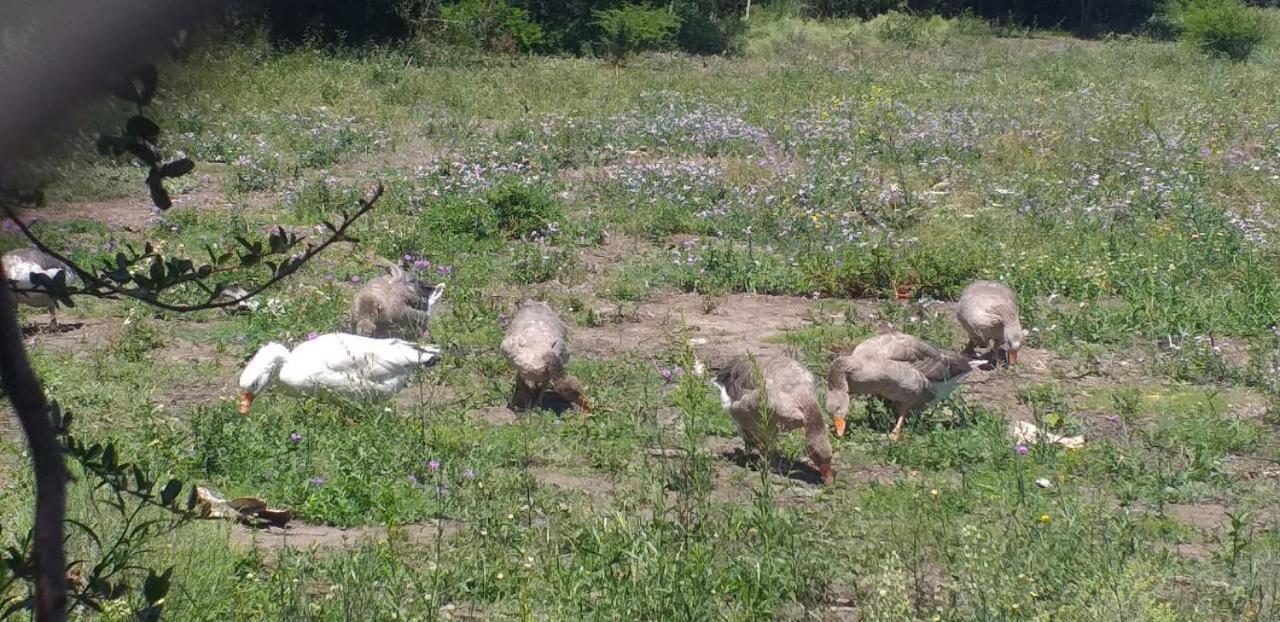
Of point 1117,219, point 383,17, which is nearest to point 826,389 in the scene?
point 1117,219

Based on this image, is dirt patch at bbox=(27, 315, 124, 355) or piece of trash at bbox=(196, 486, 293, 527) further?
dirt patch at bbox=(27, 315, 124, 355)

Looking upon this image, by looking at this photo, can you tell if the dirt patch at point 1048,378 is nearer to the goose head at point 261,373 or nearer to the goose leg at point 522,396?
the goose leg at point 522,396

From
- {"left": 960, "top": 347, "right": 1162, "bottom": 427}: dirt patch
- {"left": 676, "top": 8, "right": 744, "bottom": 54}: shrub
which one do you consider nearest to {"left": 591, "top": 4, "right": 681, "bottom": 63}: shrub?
{"left": 676, "top": 8, "right": 744, "bottom": 54}: shrub

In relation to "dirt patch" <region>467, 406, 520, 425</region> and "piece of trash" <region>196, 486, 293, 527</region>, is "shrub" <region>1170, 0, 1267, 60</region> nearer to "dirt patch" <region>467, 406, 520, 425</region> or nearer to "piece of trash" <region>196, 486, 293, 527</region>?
"dirt patch" <region>467, 406, 520, 425</region>

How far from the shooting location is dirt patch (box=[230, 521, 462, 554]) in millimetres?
5910

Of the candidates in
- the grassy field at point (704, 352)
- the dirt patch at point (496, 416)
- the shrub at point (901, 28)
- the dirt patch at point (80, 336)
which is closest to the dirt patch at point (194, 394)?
the grassy field at point (704, 352)

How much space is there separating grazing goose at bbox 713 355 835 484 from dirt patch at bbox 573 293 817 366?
5.96 feet

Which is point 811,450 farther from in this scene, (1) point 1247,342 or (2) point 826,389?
(1) point 1247,342

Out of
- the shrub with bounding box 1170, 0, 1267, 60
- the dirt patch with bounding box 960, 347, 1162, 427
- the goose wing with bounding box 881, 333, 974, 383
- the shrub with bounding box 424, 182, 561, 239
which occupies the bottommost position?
the shrub with bounding box 1170, 0, 1267, 60

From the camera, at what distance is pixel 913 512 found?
6270 millimetres

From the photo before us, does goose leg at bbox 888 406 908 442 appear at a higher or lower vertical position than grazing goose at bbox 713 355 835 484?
lower

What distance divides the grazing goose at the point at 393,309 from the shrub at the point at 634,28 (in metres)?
22.7

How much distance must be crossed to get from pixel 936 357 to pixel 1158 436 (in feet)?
4.17

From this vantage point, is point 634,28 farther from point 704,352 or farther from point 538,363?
point 538,363
